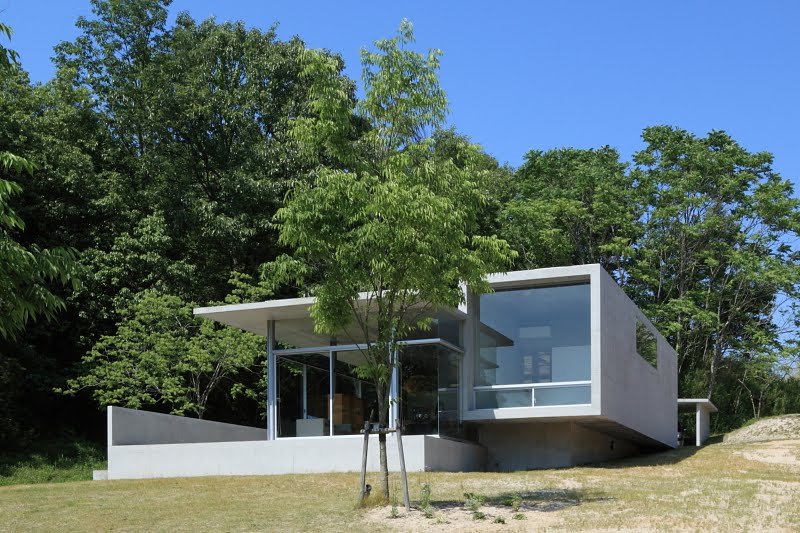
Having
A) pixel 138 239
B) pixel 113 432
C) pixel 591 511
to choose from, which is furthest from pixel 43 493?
pixel 138 239

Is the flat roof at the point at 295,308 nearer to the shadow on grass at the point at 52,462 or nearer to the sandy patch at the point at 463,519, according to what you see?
the shadow on grass at the point at 52,462

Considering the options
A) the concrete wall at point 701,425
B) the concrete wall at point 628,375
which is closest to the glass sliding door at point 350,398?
the concrete wall at point 628,375

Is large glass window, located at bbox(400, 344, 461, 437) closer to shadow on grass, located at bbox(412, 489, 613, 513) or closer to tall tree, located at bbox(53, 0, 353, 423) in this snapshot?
shadow on grass, located at bbox(412, 489, 613, 513)

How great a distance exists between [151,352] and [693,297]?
22.3 meters

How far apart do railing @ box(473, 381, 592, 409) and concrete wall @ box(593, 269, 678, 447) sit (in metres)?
0.48

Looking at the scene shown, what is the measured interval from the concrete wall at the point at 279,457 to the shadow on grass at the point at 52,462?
550 cm

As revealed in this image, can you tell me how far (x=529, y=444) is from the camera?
21.4 m

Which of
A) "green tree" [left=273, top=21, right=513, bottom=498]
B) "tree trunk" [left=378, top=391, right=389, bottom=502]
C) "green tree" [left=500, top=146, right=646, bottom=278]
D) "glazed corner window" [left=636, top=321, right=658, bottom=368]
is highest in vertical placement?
"green tree" [left=500, top=146, right=646, bottom=278]

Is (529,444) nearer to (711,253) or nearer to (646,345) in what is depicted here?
(646,345)

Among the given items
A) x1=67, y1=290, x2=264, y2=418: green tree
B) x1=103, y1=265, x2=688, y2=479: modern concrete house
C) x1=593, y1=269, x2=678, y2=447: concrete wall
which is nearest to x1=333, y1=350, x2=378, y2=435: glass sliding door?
x1=103, y1=265, x2=688, y2=479: modern concrete house

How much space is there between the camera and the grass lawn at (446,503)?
1140cm

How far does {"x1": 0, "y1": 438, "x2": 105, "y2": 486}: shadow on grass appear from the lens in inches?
978

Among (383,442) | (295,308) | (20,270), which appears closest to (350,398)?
(295,308)

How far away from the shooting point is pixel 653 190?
127ft
